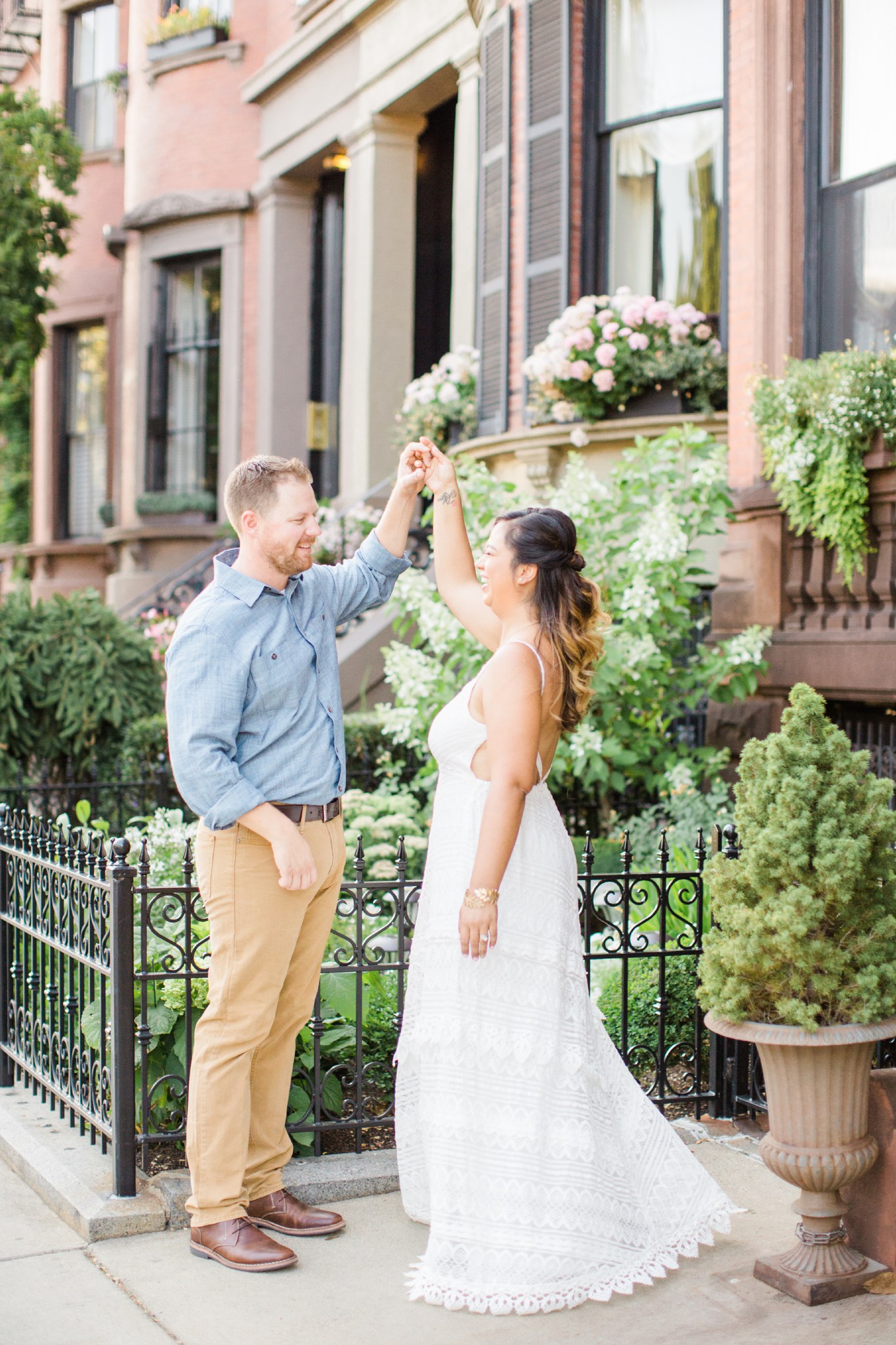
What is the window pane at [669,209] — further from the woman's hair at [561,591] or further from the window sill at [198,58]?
the window sill at [198,58]

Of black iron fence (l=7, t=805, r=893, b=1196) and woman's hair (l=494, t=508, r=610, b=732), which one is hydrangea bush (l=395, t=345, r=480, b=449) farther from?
woman's hair (l=494, t=508, r=610, b=732)

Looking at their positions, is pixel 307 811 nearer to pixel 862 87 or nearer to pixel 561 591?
pixel 561 591

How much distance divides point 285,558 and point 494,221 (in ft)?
24.8

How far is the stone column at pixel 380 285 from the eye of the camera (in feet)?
45.1

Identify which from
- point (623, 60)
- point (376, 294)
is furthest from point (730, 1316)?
point (376, 294)

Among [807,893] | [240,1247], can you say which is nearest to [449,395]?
[807,893]

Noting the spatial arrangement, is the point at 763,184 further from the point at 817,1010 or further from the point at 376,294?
the point at 376,294

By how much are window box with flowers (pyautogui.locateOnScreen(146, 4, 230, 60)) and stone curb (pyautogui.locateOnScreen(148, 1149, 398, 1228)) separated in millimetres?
15268

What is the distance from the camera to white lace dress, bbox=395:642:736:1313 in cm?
362

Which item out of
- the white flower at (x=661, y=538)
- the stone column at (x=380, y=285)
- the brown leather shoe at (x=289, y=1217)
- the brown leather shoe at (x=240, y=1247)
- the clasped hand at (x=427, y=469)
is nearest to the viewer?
the brown leather shoe at (x=240, y=1247)

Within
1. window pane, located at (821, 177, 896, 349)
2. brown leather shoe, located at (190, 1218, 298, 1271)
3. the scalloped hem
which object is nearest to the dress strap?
the scalloped hem

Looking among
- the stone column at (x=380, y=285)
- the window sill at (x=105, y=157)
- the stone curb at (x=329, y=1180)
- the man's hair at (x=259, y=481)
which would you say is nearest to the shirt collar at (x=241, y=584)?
the man's hair at (x=259, y=481)

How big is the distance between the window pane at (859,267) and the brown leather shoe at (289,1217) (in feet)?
17.4

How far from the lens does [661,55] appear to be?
9.67m
